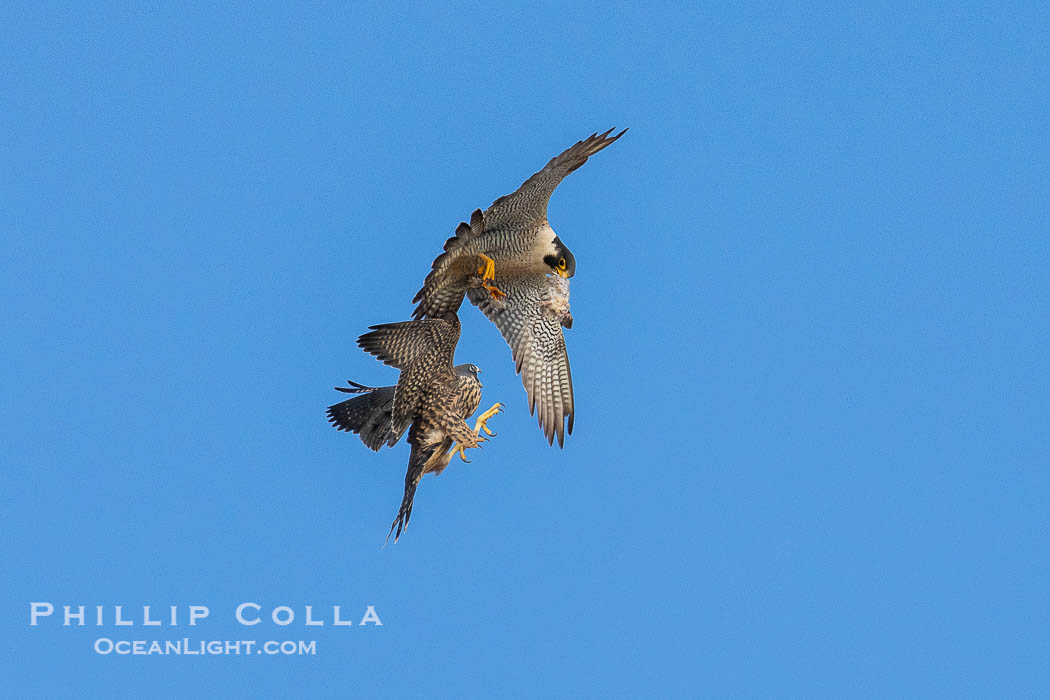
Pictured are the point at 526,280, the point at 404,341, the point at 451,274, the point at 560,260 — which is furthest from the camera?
the point at 526,280

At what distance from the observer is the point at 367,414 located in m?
12.7

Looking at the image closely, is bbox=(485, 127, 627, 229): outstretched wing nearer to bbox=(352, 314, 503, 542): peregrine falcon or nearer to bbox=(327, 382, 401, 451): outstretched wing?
bbox=(352, 314, 503, 542): peregrine falcon

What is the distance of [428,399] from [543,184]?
2038 mm

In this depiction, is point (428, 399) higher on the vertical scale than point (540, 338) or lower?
lower

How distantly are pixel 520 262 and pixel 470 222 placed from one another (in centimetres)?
121

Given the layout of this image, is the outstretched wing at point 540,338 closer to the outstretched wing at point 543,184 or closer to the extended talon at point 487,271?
the extended talon at point 487,271

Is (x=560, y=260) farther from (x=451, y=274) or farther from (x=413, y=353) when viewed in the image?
(x=413, y=353)

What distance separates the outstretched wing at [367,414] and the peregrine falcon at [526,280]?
0.96 metres

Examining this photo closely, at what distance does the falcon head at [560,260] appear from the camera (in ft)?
41.0

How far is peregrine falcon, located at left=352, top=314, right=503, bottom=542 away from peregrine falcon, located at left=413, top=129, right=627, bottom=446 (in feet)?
0.93

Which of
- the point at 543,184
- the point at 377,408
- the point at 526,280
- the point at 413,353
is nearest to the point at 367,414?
the point at 377,408

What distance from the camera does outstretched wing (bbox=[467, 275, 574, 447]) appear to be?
13.0m

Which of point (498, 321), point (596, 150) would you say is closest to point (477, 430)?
point (498, 321)

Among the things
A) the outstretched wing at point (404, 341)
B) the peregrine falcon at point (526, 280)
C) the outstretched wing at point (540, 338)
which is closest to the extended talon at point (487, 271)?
the peregrine falcon at point (526, 280)
